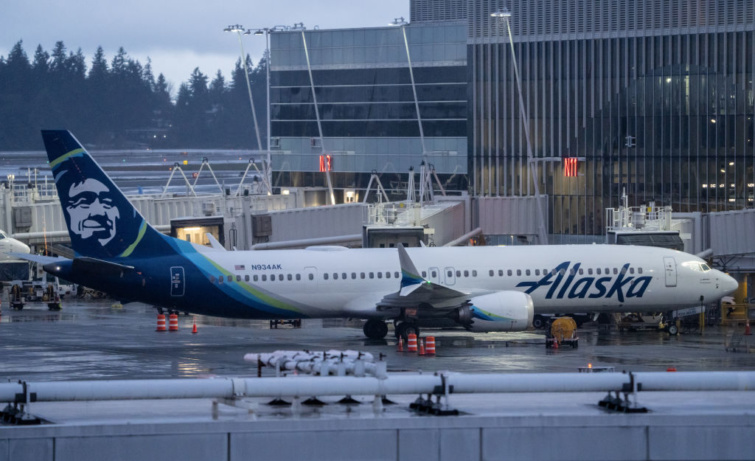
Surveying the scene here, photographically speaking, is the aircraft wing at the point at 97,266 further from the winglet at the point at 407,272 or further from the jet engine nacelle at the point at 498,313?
the jet engine nacelle at the point at 498,313

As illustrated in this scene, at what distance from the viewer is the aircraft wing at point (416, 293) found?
3959 centimetres

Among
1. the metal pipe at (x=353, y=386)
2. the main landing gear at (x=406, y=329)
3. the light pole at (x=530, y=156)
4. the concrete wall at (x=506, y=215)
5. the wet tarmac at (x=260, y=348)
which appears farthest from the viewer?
the concrete wall at (x=506, y=215)

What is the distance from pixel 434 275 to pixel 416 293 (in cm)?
192

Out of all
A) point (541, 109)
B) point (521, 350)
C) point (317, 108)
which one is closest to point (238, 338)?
point (521, 350)

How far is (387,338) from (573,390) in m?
27.6

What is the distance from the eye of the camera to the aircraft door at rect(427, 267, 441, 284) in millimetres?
41531

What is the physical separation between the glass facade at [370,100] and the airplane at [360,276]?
34.5 m

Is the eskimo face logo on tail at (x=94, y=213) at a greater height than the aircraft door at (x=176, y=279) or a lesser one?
greater

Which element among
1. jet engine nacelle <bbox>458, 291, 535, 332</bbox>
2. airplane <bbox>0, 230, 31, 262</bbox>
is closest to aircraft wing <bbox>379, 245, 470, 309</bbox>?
jet engine nacelle <bbox>458, 291, 535, 332</bbox>

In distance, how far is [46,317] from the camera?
166 ft

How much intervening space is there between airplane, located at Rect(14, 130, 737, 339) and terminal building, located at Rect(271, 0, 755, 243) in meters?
24.8

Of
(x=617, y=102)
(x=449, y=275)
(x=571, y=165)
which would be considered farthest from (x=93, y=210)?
(x=617, y=102)

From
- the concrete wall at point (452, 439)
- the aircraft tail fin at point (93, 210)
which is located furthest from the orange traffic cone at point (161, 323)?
the concrete wall at point (452, 439)

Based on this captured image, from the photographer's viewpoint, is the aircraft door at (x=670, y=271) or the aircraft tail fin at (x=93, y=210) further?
the aircraft door at (x=670, y=271)
